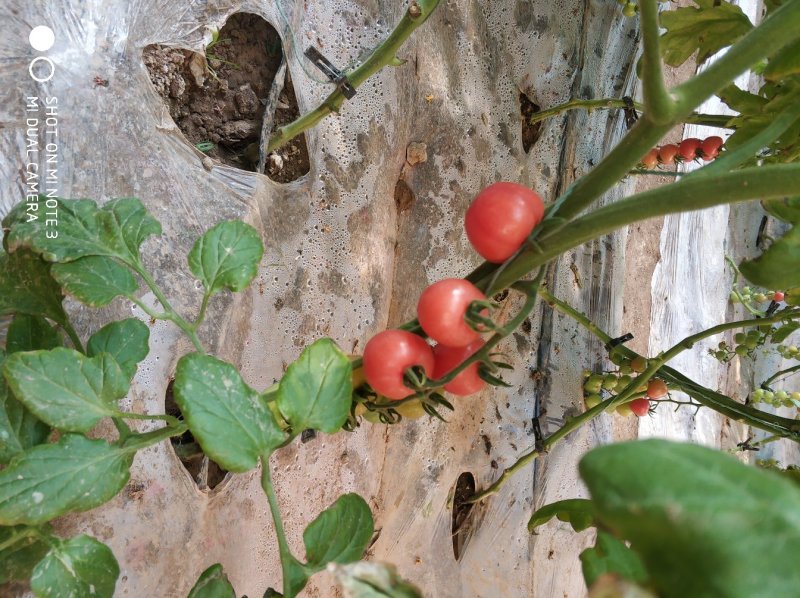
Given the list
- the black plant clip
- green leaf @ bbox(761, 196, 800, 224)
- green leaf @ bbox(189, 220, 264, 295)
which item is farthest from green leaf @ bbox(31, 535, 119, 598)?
green leaf @ bbox(761, 196, 800, 224)

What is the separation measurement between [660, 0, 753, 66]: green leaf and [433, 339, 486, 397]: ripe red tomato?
2.39ft

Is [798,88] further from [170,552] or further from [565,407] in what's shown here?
[170,552]

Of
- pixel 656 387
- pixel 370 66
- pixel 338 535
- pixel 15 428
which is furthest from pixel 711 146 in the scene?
pixel 15 428

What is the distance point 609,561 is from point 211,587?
18.1 inches

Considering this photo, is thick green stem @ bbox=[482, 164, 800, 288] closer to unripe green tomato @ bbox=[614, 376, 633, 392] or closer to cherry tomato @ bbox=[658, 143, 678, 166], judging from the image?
unripe green tomato @ bbox=[614, 376, 633, 392]

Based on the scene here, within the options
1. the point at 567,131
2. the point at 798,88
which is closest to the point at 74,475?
the point at 798,88

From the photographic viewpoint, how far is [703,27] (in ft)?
3.43

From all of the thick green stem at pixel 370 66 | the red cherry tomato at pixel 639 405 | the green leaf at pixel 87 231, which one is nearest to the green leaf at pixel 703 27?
the thick green stem at pixel 370 66

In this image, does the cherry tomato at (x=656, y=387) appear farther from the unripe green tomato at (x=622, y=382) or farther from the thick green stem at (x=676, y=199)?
the thick green stem at (x=676, y=199)

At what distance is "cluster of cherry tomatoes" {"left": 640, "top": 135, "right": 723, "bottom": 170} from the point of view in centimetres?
157

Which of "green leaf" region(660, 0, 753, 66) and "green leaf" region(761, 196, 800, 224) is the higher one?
"green leaf" region(660, 0, 753, 66)

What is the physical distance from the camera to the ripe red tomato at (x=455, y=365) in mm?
692

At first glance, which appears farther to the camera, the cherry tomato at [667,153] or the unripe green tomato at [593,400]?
the cherry tomato at [667,153]

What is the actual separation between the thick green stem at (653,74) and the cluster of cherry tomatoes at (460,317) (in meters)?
0.15
